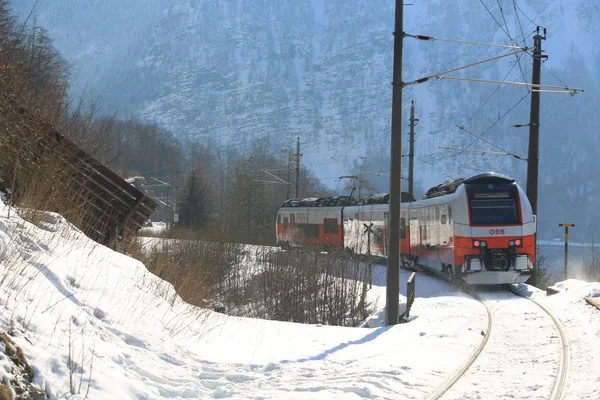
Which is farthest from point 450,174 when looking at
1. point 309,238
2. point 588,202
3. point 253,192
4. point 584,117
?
point 309,238

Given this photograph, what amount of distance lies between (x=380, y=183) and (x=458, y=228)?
504ft

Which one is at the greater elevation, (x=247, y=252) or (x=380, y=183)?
(x=380, y=183)

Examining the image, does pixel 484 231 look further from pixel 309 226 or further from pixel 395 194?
pixel 309 226

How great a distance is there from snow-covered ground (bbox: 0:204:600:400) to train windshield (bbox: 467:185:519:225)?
27.7ft

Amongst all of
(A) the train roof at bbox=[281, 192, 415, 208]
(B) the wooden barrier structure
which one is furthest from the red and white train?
(B) the wooden barrier structure

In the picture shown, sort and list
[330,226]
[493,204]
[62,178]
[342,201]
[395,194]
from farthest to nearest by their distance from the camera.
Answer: [330,226] < [342,201] < [493,204] < [395,194] < [62,178]

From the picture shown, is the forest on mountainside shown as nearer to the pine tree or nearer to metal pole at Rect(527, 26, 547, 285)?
the pine tree

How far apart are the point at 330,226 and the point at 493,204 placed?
18578 millimetres

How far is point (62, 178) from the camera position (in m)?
11.7

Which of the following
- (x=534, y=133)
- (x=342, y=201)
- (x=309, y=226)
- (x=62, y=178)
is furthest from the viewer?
(x=309, y=226)

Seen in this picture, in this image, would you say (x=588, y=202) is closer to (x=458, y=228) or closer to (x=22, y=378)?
(x=458, y=228)

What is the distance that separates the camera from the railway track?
776 cm

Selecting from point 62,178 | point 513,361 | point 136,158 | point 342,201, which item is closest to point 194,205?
point 342,201

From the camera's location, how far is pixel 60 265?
7.87 meters
